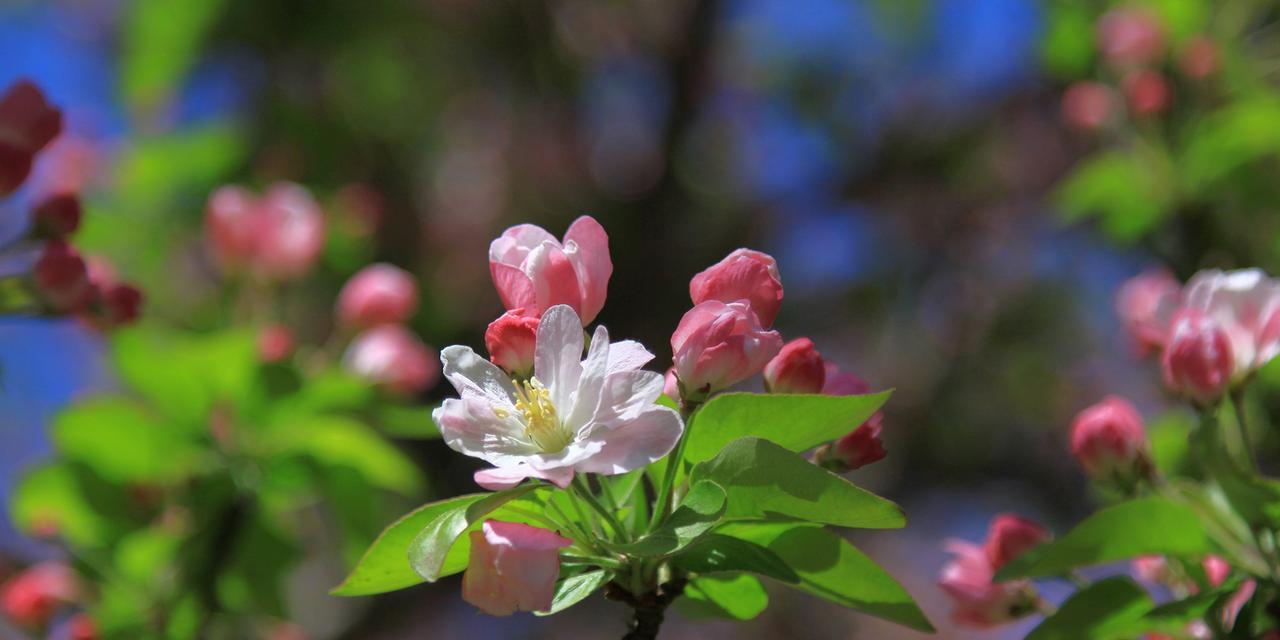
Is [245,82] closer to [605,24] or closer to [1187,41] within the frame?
[605,24]

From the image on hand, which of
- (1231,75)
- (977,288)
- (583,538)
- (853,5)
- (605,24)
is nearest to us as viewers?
(583,538)

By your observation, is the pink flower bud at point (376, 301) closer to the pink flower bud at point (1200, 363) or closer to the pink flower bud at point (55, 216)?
the pink flower bud at point (55, 216)

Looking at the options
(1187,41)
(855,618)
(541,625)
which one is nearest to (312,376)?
(1187,41)

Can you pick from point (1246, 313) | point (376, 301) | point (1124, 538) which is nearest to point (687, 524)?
point (1124, 538)

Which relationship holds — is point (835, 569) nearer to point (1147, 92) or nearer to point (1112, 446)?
point (1112, 446)

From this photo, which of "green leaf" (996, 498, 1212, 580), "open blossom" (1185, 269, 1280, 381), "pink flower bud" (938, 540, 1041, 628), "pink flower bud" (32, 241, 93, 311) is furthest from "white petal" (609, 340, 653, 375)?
"pink flower bud" (32, 241, 93, 311)
